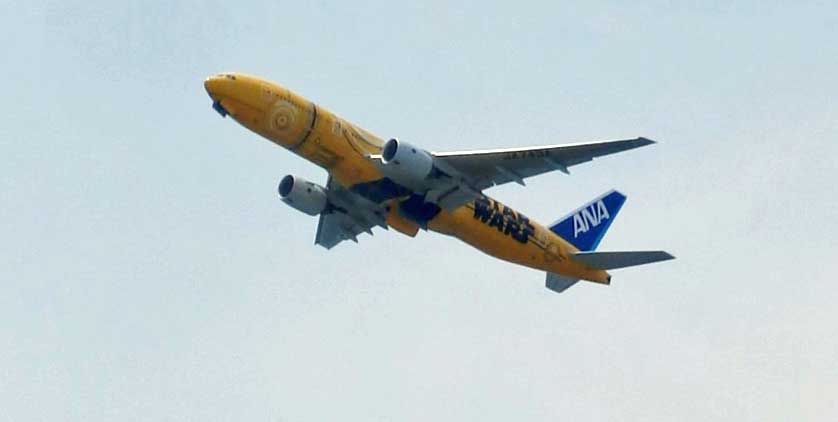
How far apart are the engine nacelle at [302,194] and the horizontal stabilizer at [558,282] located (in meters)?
10.6

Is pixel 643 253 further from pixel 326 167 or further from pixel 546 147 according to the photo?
pixel 326 167

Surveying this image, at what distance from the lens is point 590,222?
78.0 m

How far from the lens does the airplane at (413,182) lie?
66.5 m

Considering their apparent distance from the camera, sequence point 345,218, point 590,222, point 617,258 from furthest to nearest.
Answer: point 590,222 → point 345,218 → point 617,258

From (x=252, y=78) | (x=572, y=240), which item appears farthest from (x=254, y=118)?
(x=572, y=240)

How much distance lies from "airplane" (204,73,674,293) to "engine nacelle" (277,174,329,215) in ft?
0.14

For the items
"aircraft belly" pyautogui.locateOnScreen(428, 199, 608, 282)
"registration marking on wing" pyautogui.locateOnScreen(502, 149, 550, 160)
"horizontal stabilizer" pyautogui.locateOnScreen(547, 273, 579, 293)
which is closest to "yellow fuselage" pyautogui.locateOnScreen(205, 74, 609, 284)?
"aircraft belly" pyautogui.locateOnScreen(428, 199, 608, 282)

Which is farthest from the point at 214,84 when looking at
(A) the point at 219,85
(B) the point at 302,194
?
(B) the point at 302,194

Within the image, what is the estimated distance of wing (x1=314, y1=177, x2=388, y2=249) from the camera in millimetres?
72375

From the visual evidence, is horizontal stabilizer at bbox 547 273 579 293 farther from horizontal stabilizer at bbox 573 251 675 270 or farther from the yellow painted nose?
the yellow painted nose

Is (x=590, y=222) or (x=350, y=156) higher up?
(x=350, y=156)

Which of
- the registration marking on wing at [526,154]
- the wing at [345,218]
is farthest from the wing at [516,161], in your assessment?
the wing at [345,218]

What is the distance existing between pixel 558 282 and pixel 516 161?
10559 millimetres

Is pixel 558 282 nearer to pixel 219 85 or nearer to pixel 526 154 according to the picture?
pixel 526 154
